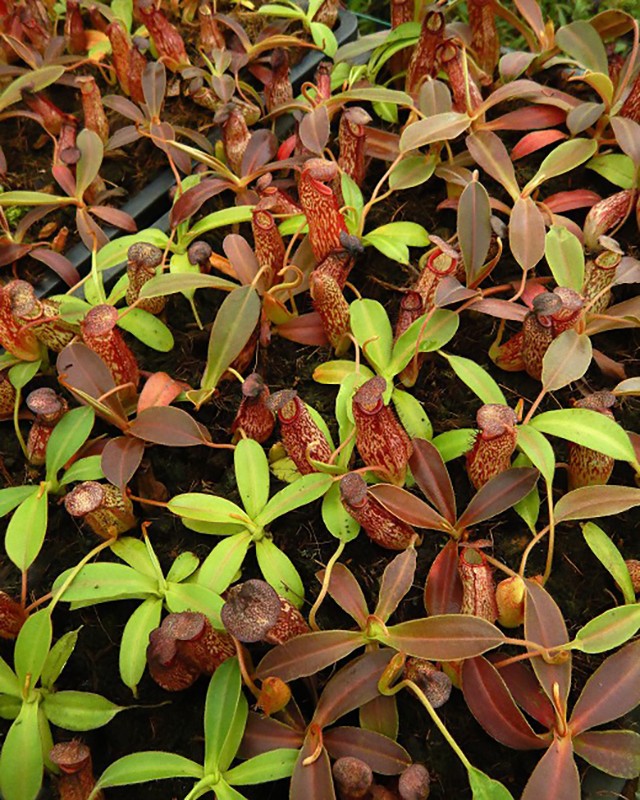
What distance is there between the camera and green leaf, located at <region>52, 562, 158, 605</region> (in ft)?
2.98

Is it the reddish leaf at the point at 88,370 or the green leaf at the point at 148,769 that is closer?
the green leaf at the point at 148,769

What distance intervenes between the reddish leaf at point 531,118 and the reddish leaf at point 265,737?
1.05 m

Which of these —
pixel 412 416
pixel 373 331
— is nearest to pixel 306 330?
pixel 373 331

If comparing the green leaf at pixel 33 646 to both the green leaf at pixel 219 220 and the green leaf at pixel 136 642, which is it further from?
the green leaf at pixel 219 220

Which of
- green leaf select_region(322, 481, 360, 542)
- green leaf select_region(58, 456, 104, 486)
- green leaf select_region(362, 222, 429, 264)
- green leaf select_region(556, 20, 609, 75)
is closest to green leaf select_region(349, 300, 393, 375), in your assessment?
green leaf select_region(362, 222, 429, 264)

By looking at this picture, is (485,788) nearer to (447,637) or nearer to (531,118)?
(447,637)

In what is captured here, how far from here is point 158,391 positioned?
3.59 feet

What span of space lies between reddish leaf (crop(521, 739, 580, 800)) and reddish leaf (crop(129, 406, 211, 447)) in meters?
0.59

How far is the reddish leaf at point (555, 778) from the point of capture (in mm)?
731

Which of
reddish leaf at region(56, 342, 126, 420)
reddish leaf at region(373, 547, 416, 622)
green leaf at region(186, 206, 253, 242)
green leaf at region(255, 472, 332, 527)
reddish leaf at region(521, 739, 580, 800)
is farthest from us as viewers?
green leaf at region(186, 206, 253, 242)

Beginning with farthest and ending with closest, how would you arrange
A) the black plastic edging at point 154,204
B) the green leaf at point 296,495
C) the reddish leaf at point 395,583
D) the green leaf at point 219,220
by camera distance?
the black plastic edging at point 154,204, the green leaf at point 219,220, the green leaf at point 296,495, the reddish leaf at point 395,583

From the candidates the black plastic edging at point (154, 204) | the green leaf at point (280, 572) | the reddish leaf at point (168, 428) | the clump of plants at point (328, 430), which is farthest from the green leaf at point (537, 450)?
the black plastic edging at point (154, 204)

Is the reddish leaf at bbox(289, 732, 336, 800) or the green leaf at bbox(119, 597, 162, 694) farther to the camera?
the green leaf at bbox(119, 597, 162, 694)

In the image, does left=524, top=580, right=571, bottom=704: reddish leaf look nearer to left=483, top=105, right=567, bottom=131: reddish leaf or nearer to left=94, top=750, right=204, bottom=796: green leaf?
left=94, top=750, right=204, bottom=796: green leaf
